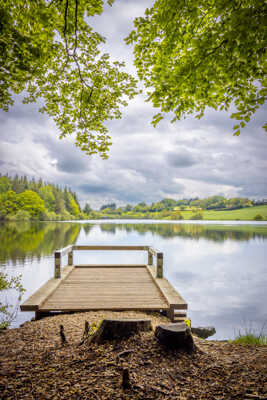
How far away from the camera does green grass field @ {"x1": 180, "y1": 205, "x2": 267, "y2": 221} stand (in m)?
106

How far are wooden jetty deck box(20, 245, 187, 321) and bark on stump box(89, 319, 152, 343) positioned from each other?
2.77 m

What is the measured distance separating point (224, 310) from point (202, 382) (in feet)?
31.1

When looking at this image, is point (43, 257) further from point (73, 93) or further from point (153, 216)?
point (153, 216)

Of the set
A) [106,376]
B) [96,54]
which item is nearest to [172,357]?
[106,376]

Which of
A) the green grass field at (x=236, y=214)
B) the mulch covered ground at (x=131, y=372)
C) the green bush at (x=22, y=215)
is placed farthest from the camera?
the green grass field at (x=236, y=214)

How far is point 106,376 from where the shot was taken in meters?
2.27

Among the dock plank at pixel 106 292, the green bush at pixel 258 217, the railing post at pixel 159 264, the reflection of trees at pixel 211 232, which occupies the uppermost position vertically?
the railing post at pixel 159 264

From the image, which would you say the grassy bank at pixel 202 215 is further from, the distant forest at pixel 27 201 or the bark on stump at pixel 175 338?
the bark on stump at pixel 175 338

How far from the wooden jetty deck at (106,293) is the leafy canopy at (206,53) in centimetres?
464

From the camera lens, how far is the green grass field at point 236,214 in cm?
10631

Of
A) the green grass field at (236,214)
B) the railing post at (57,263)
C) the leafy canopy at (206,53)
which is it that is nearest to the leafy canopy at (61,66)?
the leafy canopy at (206,53)

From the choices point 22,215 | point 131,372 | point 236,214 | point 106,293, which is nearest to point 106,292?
point 106,293

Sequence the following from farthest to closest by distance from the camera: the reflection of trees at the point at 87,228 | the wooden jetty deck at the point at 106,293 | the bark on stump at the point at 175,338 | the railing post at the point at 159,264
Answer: the reflection of trees at the point at 87,228 < the railing post at the point at 159,264 < the wooden jetty deck at the point at 106,293 < the bark on stump at the point at 175,338

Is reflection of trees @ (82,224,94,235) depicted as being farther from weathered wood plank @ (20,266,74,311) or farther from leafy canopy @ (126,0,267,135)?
leafy canopy @ (126,0,267,135)
